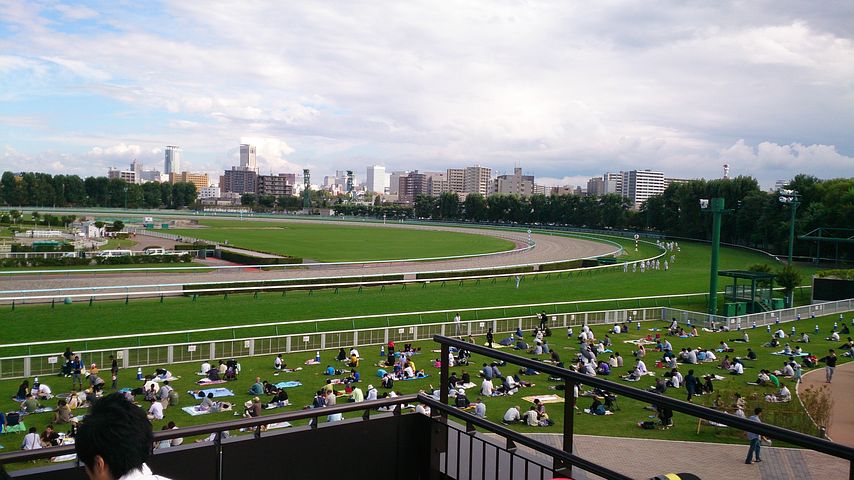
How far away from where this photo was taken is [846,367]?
23188 mm

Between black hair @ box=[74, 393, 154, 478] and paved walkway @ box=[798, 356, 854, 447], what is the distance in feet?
51.7

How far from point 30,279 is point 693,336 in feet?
125

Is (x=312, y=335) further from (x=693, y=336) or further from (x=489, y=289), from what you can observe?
(x=489, y=289)

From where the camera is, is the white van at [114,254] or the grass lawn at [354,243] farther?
the grass lawn at [354,243]

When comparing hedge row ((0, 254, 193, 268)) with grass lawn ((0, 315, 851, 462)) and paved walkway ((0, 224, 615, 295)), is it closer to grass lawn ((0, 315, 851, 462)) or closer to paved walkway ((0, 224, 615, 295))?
paved walkway ((0, 224, 615, 295))

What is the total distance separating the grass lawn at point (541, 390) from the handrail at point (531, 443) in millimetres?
12118

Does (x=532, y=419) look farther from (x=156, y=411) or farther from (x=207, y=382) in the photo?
(x=207, y=382)

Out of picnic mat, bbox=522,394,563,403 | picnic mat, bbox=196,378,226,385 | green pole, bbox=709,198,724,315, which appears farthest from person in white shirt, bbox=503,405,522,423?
green pole, bbox=709,198,724,315

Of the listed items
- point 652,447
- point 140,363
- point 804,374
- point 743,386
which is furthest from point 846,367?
point 140,363

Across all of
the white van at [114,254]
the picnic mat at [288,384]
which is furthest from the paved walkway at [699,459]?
the white van at [114,254]

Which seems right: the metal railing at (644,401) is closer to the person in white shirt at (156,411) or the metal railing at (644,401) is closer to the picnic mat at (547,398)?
the person in white shirt at (156,411)

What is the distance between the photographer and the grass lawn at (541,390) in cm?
1608

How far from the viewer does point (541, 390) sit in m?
19.9

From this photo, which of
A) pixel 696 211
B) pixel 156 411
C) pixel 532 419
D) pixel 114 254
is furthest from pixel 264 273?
pixel 696 211
